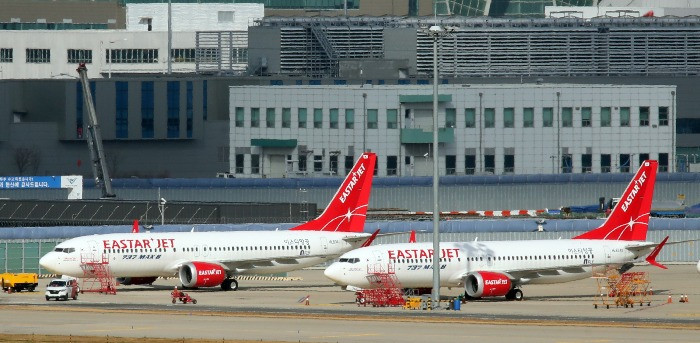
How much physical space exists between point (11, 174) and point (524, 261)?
112932 millimetres

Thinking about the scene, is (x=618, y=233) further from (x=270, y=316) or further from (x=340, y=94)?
(x=340, y=94)

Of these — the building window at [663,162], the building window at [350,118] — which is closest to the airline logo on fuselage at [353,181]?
the building window at [350,118]

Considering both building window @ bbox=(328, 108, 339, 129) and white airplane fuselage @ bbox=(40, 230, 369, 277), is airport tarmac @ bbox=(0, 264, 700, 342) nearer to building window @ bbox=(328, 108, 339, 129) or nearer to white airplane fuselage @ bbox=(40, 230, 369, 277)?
white airplane fuselage @ bbox=(40, 230, 369, 277)

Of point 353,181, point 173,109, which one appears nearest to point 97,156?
point 173,109

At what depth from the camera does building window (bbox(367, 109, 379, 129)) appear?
586 feet

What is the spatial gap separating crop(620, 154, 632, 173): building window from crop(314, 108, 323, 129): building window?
34.9 meters

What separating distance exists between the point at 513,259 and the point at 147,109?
107 m

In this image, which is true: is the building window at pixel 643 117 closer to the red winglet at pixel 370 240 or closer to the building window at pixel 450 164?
the building window at pixel 450 164

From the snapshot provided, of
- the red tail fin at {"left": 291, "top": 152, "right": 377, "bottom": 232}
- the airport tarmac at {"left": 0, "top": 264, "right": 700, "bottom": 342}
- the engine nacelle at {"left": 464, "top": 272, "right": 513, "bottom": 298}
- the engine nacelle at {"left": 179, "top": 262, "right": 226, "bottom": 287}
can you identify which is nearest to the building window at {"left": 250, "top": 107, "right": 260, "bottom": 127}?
the red tail fin at {"left": 291, "top": 152, "right": 377, "bottom": 232}

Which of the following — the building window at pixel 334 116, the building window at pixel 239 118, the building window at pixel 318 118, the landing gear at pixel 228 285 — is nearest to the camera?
the landing gear at pixel 228 285

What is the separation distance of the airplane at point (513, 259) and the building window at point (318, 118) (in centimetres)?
7961

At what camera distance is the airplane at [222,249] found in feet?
338

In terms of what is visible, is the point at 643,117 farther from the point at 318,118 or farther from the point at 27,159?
the point at 27,159

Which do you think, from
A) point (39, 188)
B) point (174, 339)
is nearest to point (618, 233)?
point (174, 339)
